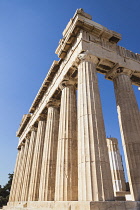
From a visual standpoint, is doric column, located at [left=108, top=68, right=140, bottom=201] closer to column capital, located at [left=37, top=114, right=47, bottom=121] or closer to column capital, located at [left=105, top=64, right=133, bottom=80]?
column capital, located at [left=105, top=64, right=133, bottom=80]

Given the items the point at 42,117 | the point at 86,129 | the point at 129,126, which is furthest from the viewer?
the point at 42,117

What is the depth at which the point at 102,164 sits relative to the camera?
11.3 m

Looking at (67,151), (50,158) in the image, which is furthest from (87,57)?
(50,158)

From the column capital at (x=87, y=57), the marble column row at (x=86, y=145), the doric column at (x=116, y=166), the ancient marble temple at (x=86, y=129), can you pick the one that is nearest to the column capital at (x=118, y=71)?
the ancient marble temple at (x=86, y=129)

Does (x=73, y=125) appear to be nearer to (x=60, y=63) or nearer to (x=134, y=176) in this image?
(x=134, y=176)

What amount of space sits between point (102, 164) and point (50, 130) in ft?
40.8

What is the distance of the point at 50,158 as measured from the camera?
20484 mm

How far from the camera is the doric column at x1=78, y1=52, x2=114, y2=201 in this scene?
10383mm

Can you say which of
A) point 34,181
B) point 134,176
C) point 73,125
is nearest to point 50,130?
point 73,125

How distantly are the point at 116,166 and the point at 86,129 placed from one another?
71.7ft

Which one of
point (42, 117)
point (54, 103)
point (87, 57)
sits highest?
point (87, 57)

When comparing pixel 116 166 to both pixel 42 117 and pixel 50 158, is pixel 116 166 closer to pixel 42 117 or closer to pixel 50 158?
pixel 50 158

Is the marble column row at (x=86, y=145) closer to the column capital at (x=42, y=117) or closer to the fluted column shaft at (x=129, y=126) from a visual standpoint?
the fluted column shaft at (x=129, y=126)

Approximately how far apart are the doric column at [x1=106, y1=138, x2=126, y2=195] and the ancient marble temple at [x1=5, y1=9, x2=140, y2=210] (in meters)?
12.5
